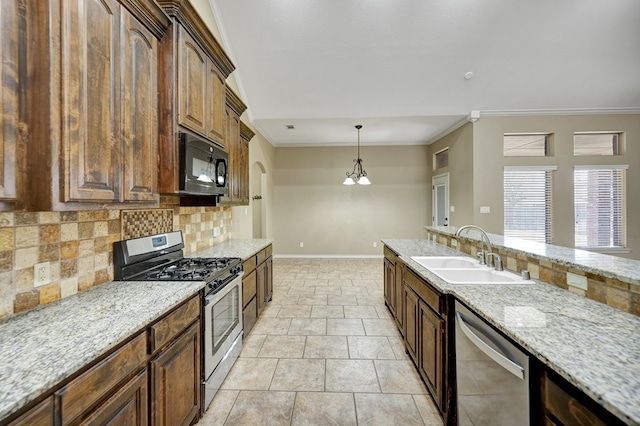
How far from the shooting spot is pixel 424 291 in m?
1.87

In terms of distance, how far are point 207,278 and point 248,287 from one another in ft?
3.10

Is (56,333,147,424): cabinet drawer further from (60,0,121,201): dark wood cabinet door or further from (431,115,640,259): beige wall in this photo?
(431,115,640,259): beige wall

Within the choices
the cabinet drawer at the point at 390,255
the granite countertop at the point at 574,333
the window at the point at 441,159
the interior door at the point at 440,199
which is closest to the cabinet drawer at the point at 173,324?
the granite countertop at the point at 574,333

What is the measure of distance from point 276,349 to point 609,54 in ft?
19.6

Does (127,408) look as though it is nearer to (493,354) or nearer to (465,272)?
(493,354)

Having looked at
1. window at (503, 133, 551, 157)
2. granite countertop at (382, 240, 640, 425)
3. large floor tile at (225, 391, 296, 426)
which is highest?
window at (503, 133, 551, 157)

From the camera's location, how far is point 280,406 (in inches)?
73.2

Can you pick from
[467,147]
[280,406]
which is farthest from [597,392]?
[467,147]

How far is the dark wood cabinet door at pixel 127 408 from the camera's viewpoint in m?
0.96

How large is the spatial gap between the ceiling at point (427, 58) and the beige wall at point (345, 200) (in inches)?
68.4

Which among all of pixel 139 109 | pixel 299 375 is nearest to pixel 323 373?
pixel 299 375

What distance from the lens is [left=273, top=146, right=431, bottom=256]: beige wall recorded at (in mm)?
6762

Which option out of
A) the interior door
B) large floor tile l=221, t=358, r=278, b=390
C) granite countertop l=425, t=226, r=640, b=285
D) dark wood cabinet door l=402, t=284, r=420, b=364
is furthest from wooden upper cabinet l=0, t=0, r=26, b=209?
the interior door

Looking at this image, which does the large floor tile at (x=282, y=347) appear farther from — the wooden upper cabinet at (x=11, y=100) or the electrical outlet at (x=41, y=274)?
the wooden upper cabinet at (x=11, y=100)
